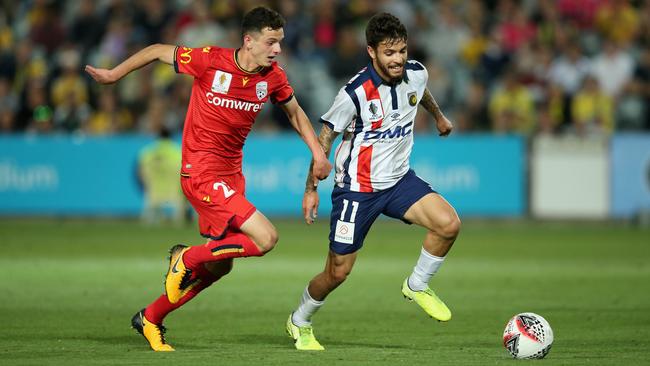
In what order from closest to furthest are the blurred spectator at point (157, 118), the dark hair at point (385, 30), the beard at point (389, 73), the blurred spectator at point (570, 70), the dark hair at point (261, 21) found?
1. the dark hair at point (261, 21)
2. the dark hair at point (385, 30)
3. the beard at point (389, 73)
4. the blurred spectator at point (157, 118)
5. the blurred spectator at point (570, 70)

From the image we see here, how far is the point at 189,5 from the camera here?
25734mm

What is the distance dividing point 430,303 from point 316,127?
43.7 feet

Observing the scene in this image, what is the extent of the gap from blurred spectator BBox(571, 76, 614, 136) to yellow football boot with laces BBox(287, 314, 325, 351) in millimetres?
13725

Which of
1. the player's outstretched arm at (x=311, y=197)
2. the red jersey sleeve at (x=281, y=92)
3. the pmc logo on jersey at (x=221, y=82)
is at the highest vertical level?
the pmc logo on jersey at (x=221, y=82)

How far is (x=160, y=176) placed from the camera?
21609mm

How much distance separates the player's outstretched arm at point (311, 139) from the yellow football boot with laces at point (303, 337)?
1202 mm

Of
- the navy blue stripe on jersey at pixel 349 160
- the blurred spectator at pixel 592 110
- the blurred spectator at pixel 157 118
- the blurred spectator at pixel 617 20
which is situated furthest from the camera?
the blurred spectator at pixel 617 20

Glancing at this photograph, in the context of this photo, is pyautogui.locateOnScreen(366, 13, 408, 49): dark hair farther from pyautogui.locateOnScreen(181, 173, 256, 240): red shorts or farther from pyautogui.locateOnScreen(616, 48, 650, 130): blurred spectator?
pyautogui.locateOnScreen(616, 48, 650, 130): blurred spectator

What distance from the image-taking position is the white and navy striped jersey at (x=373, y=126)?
9.23 m

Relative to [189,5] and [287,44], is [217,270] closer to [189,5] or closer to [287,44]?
[287,44]

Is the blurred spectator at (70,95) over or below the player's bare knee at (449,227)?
below

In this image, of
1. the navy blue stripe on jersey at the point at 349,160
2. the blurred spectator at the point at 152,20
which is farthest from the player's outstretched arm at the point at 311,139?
the blurred spectator at the point at 152,20

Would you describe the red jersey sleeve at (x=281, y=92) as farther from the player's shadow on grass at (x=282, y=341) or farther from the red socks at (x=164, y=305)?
the player's shadow on grass at (x=282, y=341)

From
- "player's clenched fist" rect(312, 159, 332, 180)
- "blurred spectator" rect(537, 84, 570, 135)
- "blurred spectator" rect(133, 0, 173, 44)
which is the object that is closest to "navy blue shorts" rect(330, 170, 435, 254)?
"player's clenched fist" rect(312, 159, 332, 180)
